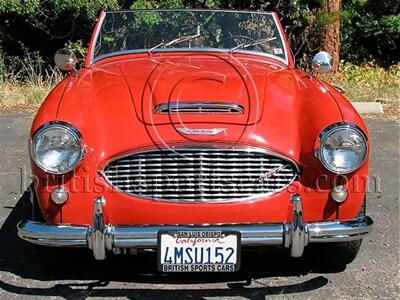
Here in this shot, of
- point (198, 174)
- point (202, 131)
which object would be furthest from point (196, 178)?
point (202, 131)

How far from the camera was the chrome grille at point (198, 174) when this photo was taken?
3301 mm

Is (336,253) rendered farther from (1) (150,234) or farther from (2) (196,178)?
(1) (150,234)

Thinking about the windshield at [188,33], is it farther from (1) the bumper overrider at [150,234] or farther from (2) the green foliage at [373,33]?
(2) the green foliage at [373,33]

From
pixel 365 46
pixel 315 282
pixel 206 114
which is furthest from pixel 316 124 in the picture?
pixel 365 46

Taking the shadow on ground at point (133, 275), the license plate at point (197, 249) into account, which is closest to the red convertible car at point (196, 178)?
the license plate at point (197, 249)

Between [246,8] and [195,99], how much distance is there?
8111mm

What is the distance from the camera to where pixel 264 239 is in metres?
3.20

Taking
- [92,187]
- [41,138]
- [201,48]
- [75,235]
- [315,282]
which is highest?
[201,48]

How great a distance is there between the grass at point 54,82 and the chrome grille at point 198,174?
5724mm

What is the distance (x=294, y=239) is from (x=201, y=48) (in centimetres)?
198

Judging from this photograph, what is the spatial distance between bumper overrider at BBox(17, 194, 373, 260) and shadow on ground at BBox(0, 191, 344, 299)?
1.32 feet

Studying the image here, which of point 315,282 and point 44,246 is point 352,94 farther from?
point 44,246

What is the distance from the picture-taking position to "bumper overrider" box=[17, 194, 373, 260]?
3.19 m

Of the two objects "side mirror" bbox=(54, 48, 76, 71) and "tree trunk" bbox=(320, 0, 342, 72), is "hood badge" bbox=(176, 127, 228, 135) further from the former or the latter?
"tree trunk" bbox=(320, 0, 342, 72)
